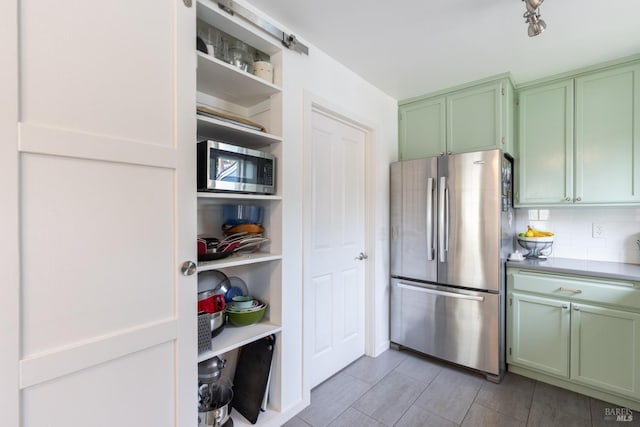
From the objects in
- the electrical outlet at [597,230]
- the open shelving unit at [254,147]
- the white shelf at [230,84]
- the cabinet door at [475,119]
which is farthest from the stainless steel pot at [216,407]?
the electrical outlet at [597,230]

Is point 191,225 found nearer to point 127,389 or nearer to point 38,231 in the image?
point 38,231

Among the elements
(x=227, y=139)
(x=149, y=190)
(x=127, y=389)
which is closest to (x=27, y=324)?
(x=127, y=389)

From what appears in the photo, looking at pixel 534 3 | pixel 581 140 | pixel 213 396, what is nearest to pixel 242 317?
pixel 213 396

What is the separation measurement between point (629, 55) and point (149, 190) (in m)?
3.23

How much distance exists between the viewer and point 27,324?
2.67 ft

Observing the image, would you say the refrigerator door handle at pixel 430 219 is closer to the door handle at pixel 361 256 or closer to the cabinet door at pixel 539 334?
the door handle at pixel 361 256

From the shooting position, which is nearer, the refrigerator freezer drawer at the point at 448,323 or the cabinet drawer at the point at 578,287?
the cabinet drawer at the point at 578,287

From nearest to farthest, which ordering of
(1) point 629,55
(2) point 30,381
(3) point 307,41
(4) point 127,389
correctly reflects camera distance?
(2) point 30,381
(4) point 127,389
(3) point 307,41
(1) point 629,55

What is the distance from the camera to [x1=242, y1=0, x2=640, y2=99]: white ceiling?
1.57 m

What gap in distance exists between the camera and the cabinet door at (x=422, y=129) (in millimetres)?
2607

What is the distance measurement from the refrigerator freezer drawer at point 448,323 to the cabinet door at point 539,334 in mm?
221

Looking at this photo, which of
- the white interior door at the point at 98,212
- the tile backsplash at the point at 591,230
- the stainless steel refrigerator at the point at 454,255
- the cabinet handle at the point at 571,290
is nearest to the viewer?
the white interior door at the point at 98,212

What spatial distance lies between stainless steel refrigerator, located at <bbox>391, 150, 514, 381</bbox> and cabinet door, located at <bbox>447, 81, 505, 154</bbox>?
9.4 inches

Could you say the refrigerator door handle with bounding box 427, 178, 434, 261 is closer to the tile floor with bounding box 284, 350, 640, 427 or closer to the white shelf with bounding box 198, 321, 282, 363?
the tile floor with bounding box 284, 350, 640, 427
